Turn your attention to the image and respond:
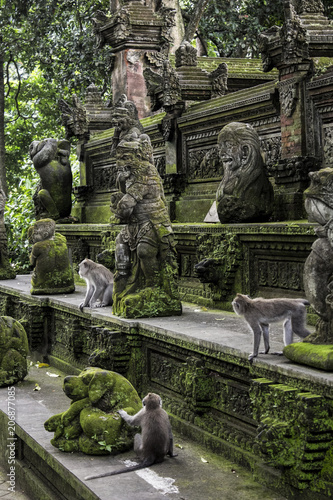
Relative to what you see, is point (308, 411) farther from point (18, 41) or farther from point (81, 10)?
point (18, 41)

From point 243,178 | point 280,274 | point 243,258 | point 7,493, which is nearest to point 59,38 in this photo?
point 243,178

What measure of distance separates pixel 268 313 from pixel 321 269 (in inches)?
20.9

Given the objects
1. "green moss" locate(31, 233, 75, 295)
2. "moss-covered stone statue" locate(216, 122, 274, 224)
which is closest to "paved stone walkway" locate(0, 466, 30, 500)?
"moss-covered stone statue" locate(216, 122, 274, 224)

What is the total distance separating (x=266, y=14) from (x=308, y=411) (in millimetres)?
14073

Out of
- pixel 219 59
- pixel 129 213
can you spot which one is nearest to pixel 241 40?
pixel 219 59

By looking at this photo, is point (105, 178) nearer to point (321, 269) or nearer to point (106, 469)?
point (106, 469)

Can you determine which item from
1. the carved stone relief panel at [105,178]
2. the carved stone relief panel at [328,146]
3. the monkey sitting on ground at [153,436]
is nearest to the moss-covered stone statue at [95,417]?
the monkey sitting on ground at [153,436]

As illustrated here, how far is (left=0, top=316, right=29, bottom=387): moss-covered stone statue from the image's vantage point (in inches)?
289

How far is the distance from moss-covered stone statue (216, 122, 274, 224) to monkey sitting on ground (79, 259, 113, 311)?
1548 mm

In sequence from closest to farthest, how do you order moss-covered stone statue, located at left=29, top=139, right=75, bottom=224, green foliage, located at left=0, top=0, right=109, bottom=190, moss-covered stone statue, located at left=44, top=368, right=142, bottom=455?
moss-covered stone statue, located at left=44, top=368, right=142, bottom=455
moss-covered stone statue, located at left=29, top=139, right=75, bottom=224
green foliage, located at left=0, top=0, right=109, bottom=190

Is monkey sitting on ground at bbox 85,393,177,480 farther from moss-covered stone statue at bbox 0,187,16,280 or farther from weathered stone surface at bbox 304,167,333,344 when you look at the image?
moss-covered stone statue at bbox 0,187,16,280

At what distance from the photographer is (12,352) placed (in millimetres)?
7457

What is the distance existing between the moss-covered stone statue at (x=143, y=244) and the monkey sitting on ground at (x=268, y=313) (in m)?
2.22

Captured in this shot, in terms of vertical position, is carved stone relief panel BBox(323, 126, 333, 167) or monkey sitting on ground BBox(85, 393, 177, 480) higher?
carved stone relief panel BBox(323, 126, 333, 167)
